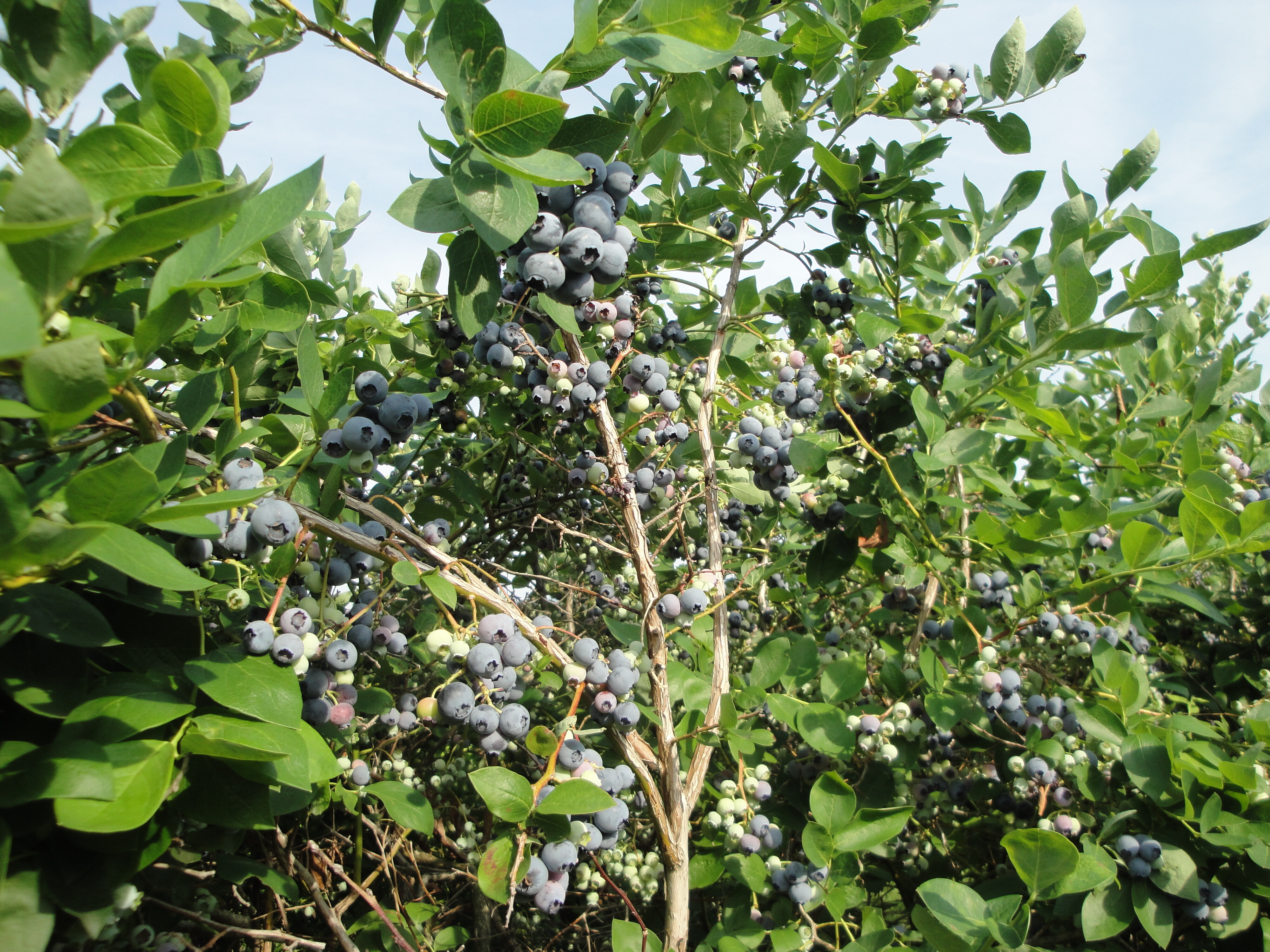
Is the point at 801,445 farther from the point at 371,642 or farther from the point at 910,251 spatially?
the point at 371,642

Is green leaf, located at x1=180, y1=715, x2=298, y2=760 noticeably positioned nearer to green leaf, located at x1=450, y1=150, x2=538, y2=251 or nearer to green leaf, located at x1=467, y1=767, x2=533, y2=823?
green leaf, located at x1=467, y1=767, x2=533, y2=823

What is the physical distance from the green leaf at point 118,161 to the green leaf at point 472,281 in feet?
1.39

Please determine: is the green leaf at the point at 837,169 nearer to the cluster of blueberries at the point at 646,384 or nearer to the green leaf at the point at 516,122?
the cluster of blueberries at the point at 646,384

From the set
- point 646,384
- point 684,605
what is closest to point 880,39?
point 646,384

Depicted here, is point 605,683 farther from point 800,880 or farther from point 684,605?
point 800,880

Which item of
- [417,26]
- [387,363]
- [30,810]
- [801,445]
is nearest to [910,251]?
[801,445]

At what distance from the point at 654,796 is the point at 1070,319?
4.71 ft

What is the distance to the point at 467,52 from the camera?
0.94 meters

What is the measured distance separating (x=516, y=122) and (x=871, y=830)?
1620mm

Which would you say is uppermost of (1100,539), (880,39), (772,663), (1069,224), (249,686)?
(880,39)

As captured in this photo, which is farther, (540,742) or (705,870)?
(705,870)

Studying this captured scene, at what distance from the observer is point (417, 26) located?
1.26 meters

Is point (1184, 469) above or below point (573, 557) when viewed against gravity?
above

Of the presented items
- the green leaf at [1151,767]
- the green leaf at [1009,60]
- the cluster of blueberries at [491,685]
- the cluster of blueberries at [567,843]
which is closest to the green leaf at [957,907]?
the green leaf at [1151,767]
